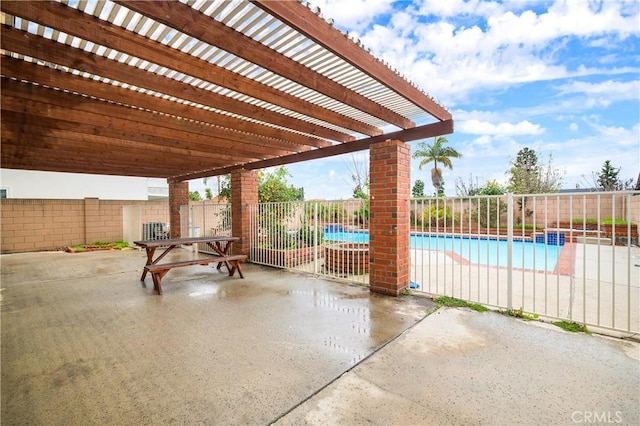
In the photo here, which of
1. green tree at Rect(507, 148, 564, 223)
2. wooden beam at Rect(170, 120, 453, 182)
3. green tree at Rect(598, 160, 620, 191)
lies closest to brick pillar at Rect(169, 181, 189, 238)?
wooden beam at Rect(170, 120, 453, 182)

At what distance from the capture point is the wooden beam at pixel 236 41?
72.6 inches

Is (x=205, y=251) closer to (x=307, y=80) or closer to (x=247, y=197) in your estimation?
(x=247, y=197)

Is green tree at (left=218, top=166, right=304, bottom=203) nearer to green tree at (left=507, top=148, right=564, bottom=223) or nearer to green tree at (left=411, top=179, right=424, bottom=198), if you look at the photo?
green tree at (left=507, top=148, right=564, bottom=223)

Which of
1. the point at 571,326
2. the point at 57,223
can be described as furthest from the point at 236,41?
the point at 57,223

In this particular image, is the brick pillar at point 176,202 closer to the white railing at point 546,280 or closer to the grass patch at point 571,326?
the white railing at point 546,280

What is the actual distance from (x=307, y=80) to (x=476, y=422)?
3039mm

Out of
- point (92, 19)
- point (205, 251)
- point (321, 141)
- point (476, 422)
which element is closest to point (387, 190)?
point (321, 141)

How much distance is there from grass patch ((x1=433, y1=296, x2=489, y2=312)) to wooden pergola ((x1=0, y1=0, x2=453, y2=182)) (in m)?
2.37

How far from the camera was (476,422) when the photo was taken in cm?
166

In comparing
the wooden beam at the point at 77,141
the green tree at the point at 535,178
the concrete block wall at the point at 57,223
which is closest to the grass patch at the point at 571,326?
the wooden beam at the point at 77,141

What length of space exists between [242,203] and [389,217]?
409 cm

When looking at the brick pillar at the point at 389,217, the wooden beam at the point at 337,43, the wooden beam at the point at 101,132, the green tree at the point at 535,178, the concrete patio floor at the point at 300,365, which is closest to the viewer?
the concrete patio floor at the point at 300,365

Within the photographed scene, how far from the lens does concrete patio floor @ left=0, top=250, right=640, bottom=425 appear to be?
1.77m

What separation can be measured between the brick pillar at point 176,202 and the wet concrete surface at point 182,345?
15.9ft
